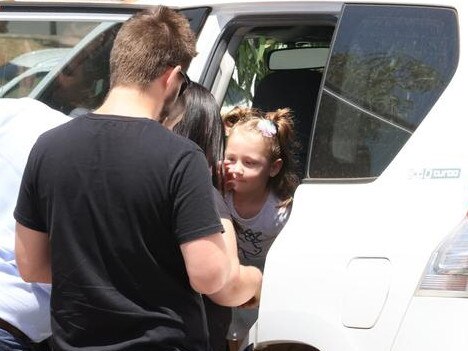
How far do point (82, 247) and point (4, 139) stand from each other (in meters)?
0.54

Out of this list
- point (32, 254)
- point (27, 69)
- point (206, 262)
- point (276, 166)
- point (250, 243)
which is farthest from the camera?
point (27, 69)

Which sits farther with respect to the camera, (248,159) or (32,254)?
Result: (248,159)

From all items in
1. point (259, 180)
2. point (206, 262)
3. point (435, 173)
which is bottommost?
point (259, 180)

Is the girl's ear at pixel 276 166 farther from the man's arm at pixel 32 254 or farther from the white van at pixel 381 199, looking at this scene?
the man's arm at pixel 32 254

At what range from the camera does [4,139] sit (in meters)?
2.33

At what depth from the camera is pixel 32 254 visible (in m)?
2.12

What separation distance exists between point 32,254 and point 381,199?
3.22 feet

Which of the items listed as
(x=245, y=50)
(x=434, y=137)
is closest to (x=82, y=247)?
(x=434, y=137)

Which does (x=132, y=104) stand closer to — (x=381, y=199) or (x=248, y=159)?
(x=381, y=199)

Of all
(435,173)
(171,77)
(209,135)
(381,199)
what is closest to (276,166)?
(209,135)

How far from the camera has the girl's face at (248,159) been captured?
118 inches

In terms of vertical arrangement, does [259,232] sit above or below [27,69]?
below

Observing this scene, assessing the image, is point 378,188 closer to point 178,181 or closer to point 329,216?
point 329,216

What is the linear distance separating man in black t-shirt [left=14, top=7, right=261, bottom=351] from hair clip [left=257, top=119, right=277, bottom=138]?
0.97m
